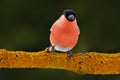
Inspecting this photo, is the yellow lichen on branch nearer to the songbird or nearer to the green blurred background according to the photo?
the songbird

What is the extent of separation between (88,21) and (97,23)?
12cm

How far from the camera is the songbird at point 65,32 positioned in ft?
6.83

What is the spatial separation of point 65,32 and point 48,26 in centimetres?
228

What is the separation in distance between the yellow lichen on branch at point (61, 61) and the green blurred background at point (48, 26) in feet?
6.52

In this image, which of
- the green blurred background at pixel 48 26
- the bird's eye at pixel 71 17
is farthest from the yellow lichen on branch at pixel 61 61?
the green blurred background at pixel 48 26

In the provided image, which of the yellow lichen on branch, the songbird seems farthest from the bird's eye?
the yellow lichen on branch

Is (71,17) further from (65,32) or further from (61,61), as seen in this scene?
(61,61)

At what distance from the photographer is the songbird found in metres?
2.08

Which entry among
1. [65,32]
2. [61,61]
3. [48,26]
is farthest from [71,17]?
[48,26]

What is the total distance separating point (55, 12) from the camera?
14.2ft

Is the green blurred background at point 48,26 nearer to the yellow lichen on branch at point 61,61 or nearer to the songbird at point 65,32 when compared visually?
the yellow lichen on branch at point 61,61

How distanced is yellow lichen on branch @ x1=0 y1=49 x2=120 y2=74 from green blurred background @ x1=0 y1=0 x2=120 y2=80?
199 centimetres

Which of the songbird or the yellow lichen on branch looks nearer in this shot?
the songbird

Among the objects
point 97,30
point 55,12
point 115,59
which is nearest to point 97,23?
point 97,30
